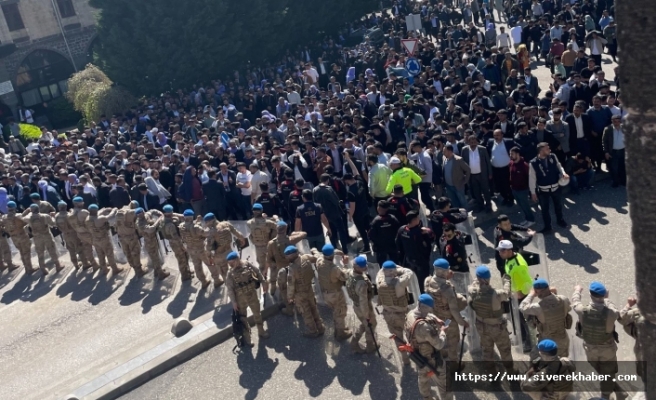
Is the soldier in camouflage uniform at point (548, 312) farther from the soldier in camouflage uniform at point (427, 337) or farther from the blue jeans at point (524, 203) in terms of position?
the blue jeans at point (524, 203)

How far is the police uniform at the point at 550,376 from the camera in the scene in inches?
276

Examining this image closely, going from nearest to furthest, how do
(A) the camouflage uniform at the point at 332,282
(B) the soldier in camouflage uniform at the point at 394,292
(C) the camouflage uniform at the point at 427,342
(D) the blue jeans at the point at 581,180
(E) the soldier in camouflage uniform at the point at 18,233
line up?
1. (C) the camouflage uniform at the point at 427,342
2. (B) the soldier in camouflage uniform at the point at 394,292
3. (A) the camouflage uniform at the point at 332,282
4. (D) the blue jeans at the point at 581,180
5. (E) the soldier in camouflage uniform at the point at 18,233

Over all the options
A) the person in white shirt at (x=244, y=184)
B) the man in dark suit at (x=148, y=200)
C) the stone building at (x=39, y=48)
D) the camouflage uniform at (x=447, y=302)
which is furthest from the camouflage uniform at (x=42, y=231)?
the stone building at (x=39, y=48)

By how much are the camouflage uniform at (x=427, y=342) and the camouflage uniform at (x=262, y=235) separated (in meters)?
4.27

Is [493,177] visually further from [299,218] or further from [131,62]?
[131,62]

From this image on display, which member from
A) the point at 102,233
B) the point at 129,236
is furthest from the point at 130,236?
the point at 102,233

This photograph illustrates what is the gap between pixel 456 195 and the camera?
13141 mm

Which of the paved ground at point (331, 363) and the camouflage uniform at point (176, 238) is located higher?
the camouflage uniform at point (176, 238)

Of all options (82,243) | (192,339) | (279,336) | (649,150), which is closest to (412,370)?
(279,336)

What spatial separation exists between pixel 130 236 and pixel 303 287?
5.33 meters

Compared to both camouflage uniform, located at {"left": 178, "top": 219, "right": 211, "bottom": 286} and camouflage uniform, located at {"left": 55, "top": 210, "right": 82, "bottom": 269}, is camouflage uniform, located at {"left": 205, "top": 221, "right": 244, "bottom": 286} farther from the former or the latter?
camouflage uniform, located at {"left": 55, "top": 210, "right": 82, "bottom": 269}

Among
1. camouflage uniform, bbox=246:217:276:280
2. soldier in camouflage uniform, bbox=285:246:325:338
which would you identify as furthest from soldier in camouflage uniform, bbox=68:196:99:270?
soldier in camouflage uniform, bbox=285:246:325:338

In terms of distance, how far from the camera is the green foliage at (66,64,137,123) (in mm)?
30203

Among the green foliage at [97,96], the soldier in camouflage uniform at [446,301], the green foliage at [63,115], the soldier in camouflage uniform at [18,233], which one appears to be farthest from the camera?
the green foliage at [63,115]
